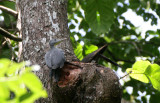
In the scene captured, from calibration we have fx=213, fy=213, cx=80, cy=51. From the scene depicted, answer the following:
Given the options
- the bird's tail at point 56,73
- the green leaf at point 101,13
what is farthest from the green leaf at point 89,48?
the bird's tail at point 56,73

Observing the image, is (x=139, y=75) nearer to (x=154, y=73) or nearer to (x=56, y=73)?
(x=154, y=73)

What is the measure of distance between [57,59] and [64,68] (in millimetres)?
110

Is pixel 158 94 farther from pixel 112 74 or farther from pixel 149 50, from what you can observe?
pixel 112 74

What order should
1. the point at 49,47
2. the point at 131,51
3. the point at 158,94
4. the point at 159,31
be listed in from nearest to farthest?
the point at 49,47 < the point at 158,94 < the point at 159,31 < the point at 131,51

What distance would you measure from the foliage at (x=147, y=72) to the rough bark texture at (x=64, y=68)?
1.16 feet

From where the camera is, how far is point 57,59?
77.8 inches

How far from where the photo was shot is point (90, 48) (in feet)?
12.2

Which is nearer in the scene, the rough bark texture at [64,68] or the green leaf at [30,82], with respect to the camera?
the green leaf at [30,82]

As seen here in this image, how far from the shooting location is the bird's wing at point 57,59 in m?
1.95

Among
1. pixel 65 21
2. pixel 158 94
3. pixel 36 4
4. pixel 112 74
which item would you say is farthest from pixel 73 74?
pixel 158 94

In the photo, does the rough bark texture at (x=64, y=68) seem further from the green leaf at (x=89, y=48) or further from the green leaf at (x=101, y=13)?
the green leaf at (x=89, y=48)

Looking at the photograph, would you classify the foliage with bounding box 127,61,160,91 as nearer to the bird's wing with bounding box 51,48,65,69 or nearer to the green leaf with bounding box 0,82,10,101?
the bird's wing with bounding box 51,48,65,69

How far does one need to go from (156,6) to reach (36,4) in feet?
11.7

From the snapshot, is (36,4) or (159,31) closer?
(36,4)
